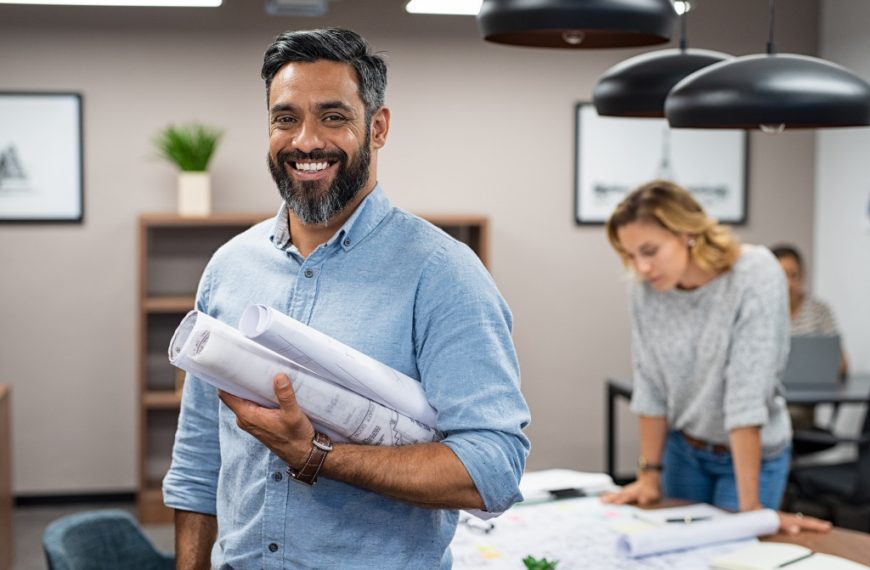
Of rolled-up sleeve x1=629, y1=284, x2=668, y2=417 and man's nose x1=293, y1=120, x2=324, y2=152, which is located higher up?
man's nose x1=293, y1=120, x2=324, y2=152

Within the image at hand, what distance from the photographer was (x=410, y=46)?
6.10 m

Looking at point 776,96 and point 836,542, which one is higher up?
point 776,96

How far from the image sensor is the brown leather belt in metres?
2.91

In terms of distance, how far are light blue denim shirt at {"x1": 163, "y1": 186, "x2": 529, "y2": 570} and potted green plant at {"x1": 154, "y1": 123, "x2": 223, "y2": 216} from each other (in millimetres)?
3975

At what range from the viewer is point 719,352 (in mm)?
2814

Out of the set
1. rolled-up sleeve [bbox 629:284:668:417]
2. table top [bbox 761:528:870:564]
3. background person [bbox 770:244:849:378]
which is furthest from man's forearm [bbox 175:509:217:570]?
background person [bbox 770:244:849:378]

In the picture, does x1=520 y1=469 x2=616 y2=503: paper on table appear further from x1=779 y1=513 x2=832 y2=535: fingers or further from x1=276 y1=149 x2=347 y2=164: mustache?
x1=276 y1=149 x2=347 y2=164: mustache

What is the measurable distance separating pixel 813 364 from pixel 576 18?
11.9ft

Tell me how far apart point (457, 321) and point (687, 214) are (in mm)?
1458

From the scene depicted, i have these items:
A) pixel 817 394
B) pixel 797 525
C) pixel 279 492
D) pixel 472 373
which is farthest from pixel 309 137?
pixel 817 394

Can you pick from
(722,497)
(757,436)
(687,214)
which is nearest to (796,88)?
(687,214)

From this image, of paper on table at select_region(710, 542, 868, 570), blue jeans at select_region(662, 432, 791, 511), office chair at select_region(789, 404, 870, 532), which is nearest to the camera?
paper on table at select_region(710, 542, 868, 570)

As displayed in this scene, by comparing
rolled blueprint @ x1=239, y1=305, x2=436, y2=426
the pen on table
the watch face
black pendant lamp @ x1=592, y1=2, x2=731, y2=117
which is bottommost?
the pen on table

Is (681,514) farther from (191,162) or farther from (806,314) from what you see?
(191,162)
